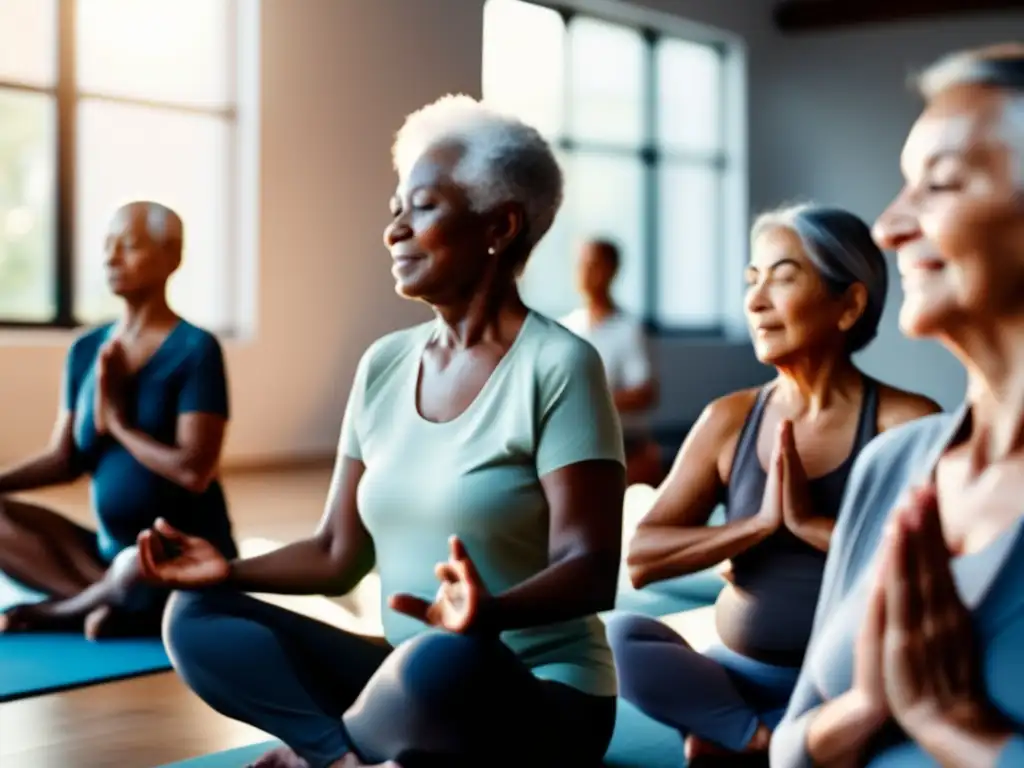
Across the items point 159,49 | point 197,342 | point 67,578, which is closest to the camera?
point 197,342

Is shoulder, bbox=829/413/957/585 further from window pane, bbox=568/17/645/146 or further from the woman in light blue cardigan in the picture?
window pane, bbox=568/17/645/146

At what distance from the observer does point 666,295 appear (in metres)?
10.8

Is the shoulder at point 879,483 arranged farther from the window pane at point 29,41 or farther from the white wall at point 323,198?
the window pane at point 29,41

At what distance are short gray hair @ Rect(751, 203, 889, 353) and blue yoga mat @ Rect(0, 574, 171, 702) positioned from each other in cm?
163

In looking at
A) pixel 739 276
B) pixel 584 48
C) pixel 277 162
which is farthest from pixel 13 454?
pixel 739 276

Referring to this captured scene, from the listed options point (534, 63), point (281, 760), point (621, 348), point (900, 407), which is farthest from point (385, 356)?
point (534, 63)

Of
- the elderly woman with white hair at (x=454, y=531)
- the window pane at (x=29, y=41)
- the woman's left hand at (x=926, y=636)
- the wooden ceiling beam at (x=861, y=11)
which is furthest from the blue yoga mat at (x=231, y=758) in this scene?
the wooden ceiling beam at (x=861, y=11)

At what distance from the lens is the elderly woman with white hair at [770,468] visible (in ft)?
6.37

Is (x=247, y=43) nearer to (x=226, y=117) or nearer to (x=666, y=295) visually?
(x=226, y=117)

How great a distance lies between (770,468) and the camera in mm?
1879

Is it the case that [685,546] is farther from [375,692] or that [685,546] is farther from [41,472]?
[41,472]

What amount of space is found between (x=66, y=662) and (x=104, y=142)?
469cm

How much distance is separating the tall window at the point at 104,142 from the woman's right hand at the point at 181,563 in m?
5.27

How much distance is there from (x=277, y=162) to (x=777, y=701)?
235 inches
